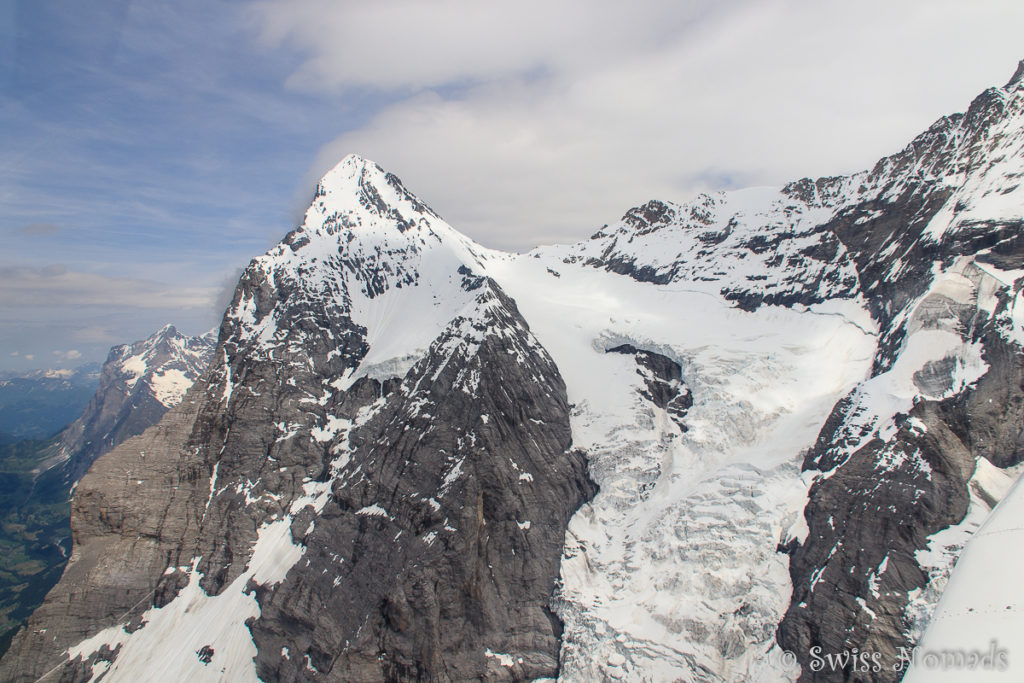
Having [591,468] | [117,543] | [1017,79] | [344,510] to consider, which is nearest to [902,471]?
[591,468]

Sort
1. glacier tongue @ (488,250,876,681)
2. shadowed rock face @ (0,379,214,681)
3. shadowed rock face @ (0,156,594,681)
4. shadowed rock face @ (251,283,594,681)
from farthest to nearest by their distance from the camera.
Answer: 1. shadowed rock face @ (0,379,214,681)
2. shadowed rock face @ (0,156,594,681)
3. shadowed rock face @ (251,283,594,681)
4. glacier tongue @ (488,250,876,681)

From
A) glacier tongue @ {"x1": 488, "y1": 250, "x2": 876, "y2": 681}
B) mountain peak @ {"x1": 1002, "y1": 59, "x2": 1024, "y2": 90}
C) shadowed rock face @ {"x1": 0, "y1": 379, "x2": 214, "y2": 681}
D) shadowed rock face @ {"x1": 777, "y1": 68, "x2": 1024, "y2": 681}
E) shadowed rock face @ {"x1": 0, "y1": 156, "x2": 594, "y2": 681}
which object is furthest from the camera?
mountain peak @ {"x1": 1002, "y1": 59, "x2": 1024, "y2": 90}

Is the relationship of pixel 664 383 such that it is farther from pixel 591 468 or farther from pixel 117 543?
pixel 117 543

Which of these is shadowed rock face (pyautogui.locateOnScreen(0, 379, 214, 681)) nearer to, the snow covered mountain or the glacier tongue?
the snow covered mountain

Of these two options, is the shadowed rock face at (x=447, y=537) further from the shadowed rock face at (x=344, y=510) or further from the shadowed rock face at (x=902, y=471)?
the shadowed rock face at (x=902, y=471)

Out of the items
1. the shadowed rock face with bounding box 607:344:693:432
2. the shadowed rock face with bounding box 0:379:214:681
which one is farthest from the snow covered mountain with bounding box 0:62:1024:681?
the shadowed rock face with bounding box 607:344:693:432

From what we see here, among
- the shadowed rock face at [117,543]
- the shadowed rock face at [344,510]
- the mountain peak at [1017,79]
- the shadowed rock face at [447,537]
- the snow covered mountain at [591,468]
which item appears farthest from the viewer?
the mountain peak at [1017,79]

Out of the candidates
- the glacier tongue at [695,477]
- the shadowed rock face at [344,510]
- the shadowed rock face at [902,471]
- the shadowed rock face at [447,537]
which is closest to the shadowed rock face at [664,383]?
the glacier tongue at [695,477]

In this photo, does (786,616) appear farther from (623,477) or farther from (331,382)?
(331,382)

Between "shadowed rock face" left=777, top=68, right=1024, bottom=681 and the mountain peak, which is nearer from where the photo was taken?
"shadowed rock face" left=777, top=68, right=1024, bottom=681
